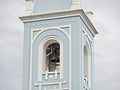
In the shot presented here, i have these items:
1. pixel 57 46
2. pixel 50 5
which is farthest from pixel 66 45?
pixel 50 5

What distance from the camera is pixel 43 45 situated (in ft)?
84.7

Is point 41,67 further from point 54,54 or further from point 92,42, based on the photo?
point 92,42

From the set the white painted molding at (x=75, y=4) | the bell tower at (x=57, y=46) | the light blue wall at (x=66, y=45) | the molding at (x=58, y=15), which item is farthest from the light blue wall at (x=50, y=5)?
the light blue wall at (x=66, y=45)

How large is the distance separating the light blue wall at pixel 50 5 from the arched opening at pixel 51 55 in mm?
1814

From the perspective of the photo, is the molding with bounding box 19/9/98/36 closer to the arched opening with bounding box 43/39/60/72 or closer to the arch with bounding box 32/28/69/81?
the arch with bounding box 32/28/69/81

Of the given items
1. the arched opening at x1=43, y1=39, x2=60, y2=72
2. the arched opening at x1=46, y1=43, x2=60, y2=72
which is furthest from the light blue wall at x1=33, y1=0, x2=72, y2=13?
the arched opening at x1=46, y1=43, x2=60, y2=72

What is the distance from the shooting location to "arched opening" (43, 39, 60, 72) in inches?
1021

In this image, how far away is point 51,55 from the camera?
2634 centimetres

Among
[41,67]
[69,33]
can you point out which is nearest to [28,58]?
[41,67]

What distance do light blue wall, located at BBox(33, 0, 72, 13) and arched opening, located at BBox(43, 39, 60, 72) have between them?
1814mm

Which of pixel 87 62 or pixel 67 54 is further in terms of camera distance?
pixel 87 62

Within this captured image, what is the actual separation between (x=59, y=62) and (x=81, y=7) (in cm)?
322

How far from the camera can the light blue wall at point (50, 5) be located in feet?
85.5

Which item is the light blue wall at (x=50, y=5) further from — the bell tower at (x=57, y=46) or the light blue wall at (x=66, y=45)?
the light blue wall at (x=66, y=45)
